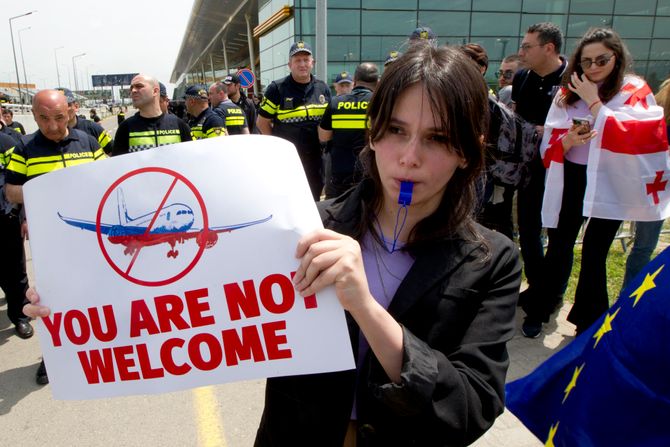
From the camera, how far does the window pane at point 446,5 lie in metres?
17.0

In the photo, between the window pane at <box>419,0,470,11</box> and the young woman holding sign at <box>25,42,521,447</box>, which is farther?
the window pane at <box>419,0,470,11</box>

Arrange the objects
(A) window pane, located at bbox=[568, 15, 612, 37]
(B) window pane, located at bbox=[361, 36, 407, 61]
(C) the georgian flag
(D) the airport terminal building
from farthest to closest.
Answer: (A) window pane, located at bbox=[568, 15, 612, 37] < (B) window pane, located at bbox=[361, 36, 407, 61] < (D) the airport terminal building < (C) the georgian flag

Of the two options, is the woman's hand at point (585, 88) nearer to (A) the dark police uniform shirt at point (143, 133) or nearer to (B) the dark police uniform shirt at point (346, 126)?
(B) the dark police uniform shirt at point (346, 126)

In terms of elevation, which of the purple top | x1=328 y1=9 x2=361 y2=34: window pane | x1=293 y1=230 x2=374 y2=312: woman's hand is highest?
x1=328 y1=9 x2=361 y2=34: window pane

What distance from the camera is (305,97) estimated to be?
5.75 m

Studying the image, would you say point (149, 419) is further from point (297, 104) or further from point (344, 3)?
point (344, 3)

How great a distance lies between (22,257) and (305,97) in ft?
11.5

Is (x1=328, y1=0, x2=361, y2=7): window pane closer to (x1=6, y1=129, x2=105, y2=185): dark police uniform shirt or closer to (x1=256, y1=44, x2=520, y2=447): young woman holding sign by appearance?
(x1=6, y1=129, x2=105, y2=185): dark police uniform shirt

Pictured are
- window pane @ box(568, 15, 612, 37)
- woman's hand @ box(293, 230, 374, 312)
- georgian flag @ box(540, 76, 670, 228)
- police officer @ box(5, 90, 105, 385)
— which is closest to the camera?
woman's hand @ box(293, 230, 374, 312)

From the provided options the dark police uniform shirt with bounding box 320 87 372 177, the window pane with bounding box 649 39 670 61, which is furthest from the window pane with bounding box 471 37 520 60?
the dark police uniform shirt with bounding box 320 87 372 177

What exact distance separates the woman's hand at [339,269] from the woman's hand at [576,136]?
2770 mm

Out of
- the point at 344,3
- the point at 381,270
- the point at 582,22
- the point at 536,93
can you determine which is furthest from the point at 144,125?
the point at 582,22

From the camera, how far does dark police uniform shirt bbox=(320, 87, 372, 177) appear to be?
15.5ft

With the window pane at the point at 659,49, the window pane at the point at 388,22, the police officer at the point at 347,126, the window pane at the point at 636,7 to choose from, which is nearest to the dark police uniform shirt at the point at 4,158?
the police officer at the point at 347,126
